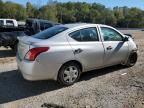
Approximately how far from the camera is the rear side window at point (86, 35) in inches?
282

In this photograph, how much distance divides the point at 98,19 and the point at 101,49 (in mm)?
102905

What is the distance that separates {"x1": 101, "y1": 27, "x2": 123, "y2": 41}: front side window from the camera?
7.85 m

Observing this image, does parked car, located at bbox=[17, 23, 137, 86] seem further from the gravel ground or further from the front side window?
the gravel ground

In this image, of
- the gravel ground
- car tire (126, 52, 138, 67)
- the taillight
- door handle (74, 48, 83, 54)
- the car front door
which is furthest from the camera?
car tire (126, 52, 138, 67)

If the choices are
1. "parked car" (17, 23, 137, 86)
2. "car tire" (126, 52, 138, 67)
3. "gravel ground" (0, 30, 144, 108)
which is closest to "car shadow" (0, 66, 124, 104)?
"gravel ground" (0, 30, 144, 108)

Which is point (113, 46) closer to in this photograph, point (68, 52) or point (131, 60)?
point (131, 60)

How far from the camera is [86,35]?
24.3ft

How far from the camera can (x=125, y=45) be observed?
8.41 meters

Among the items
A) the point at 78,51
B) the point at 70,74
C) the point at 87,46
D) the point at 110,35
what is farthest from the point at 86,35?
the point at 70,74

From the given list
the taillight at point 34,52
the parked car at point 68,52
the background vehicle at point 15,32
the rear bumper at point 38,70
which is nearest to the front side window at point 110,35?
the parked car at point 68,52

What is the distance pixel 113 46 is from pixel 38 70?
2578 millimetres

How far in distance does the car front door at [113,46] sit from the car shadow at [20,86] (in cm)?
52

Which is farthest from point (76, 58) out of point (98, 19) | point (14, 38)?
point (98, 19)

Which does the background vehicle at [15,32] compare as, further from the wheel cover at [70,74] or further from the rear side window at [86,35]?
the wheel cover at [70,74]
